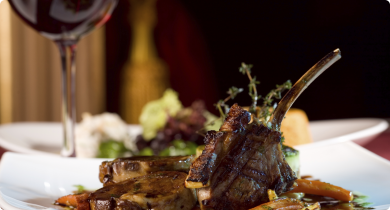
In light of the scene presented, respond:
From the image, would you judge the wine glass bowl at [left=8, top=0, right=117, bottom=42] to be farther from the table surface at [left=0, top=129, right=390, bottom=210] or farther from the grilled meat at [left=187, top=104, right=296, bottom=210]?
the grilled meat at [left=187, top=104, right=296, bottom=210]

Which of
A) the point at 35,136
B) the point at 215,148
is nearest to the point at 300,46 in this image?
the point at 35,136

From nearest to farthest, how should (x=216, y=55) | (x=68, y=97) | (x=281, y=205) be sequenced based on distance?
(x=281, y=205) → (x=68, y=97) → (x=216, y=55)

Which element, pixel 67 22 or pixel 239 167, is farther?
pixel 67 22

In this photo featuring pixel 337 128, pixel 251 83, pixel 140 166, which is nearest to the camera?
pixel 140 166

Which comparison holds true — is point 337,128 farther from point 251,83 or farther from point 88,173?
point 88,173

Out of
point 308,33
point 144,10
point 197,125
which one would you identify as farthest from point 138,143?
point 144,10

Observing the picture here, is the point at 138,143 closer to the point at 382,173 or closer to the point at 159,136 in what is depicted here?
the point at 159,136
